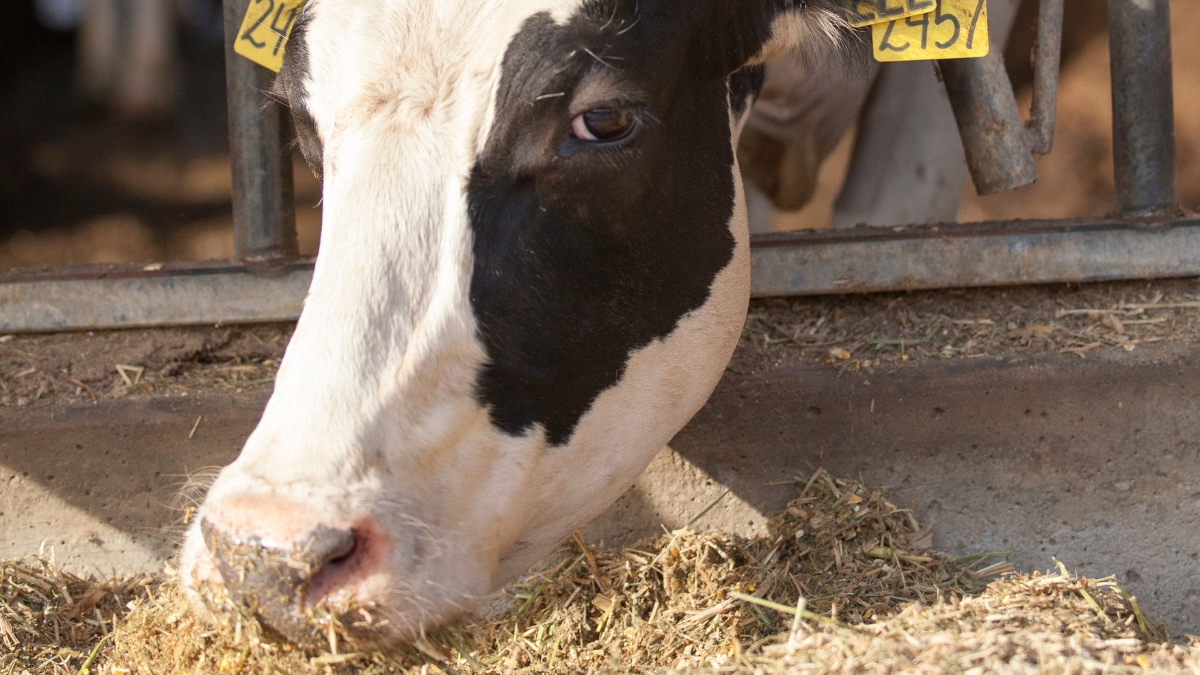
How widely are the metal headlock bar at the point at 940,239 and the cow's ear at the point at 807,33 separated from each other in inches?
26.8

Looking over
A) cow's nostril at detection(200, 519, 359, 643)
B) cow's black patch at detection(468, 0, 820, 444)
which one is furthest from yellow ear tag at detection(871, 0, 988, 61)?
cow's nostril at detection(200, 519, 359, 643)

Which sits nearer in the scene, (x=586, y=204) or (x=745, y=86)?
(x=586, y=204)

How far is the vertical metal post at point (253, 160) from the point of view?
2795mm

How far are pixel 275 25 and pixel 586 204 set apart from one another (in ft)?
3.83

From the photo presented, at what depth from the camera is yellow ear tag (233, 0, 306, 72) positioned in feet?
7.55

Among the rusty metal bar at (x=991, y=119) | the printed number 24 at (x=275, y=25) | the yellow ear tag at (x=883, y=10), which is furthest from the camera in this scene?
the rusty metal bar at (x=991, y=119)

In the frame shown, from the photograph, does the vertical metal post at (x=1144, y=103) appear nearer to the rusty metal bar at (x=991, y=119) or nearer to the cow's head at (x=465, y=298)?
the rusty metal bar at (x=991, y=119)

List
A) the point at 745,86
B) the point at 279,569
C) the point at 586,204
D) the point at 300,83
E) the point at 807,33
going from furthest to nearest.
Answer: the point at 745,86, the point at 807,33, the point at 300,83, the point at 586,204, the point at 279,569

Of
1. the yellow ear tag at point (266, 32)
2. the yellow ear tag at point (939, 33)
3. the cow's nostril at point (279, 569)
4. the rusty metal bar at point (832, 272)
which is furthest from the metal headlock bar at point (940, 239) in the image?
the cow's nostril at point (279, 569)

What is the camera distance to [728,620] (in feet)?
6.92

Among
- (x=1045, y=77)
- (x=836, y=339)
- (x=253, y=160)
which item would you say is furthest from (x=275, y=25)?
(x=1045, y=77)

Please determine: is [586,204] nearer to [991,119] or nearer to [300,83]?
[300,83]

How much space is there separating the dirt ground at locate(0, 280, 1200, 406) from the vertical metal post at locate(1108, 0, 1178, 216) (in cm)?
27

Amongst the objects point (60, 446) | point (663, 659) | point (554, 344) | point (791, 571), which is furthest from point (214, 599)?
point (60, 446)
